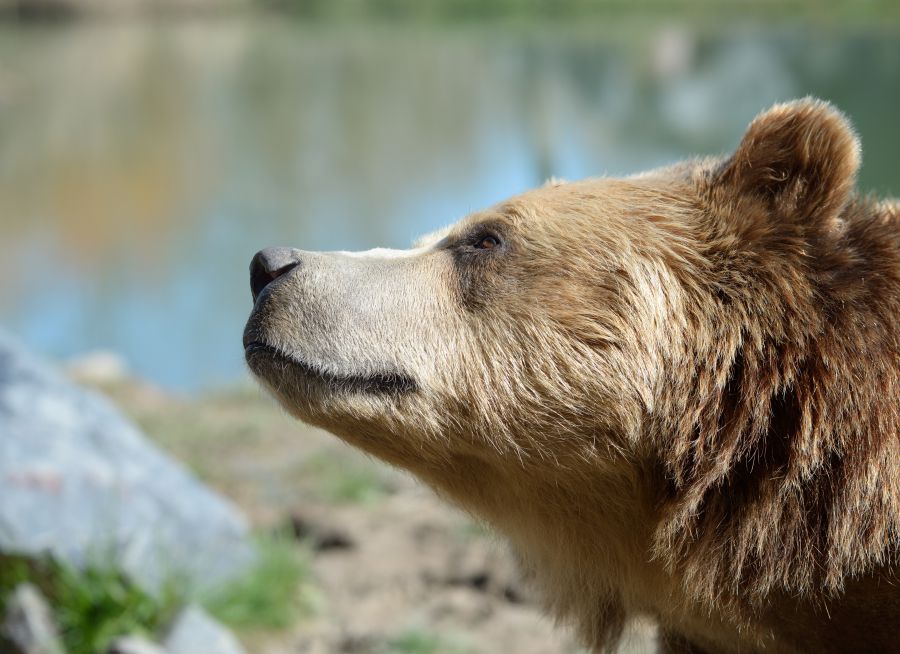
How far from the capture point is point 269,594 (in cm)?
489

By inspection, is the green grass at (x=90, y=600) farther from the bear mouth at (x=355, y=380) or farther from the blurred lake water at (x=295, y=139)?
the blurred lake water at (x=295, y=139)

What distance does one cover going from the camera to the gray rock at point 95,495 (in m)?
4.46

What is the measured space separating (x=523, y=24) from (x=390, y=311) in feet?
113

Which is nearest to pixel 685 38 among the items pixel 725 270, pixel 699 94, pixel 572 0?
pixel 699 94

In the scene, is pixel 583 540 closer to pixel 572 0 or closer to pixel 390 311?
pixel 390 311

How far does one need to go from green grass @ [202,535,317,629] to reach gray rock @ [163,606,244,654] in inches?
13.0

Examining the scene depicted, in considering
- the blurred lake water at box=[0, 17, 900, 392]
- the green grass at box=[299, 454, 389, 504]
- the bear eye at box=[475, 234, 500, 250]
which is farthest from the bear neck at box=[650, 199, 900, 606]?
the blurred lake water at box=[0, 17, 900, 392]

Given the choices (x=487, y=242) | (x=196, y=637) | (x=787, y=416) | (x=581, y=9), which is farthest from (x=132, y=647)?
(x=581, y=9)

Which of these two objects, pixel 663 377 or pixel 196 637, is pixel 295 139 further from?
pixel 663 377

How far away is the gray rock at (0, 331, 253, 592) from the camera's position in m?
4.46

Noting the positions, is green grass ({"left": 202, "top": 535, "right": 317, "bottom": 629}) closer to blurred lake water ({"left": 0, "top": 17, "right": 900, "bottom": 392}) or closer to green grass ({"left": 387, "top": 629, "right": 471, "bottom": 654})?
green grass ({"left": 387, "top": 629, "right": 471, "bottom": 654})

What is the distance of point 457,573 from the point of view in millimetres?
5211

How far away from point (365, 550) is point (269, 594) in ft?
2.40

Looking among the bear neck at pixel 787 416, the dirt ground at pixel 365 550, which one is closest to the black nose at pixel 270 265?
the bear neck at pixel 787 416
